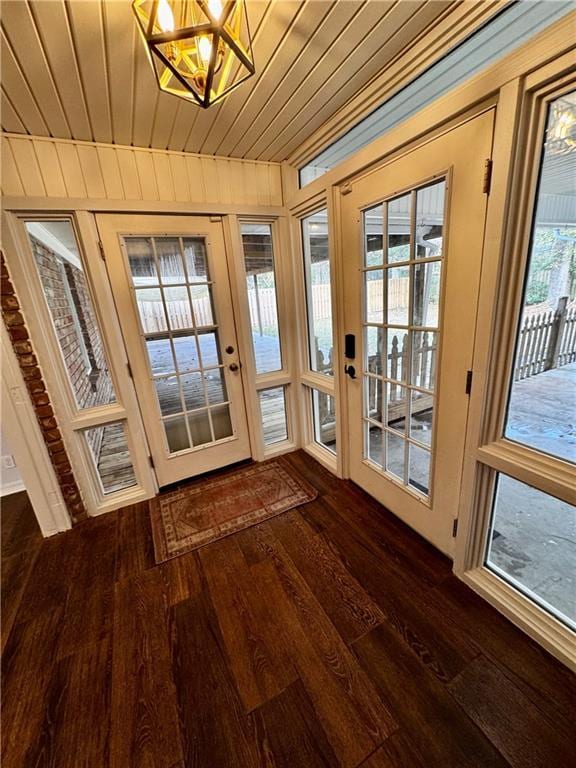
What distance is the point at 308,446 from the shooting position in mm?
2824

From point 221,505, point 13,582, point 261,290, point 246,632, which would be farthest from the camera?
point 261,290

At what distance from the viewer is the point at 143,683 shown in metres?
1.20

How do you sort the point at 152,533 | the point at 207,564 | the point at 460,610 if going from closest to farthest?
the point at 460,610 → the point at 207,564 → the point at 152,533

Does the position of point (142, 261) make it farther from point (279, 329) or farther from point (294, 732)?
point (294, 732)

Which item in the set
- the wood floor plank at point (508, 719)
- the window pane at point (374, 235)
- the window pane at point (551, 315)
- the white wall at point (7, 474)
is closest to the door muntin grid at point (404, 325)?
the window pane at point (374, 235)

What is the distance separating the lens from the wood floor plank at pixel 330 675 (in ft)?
3.32

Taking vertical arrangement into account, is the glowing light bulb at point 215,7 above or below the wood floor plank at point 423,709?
above

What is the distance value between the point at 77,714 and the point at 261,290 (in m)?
2.45

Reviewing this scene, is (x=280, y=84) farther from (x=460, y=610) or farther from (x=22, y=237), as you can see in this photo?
(x=460, y=610)

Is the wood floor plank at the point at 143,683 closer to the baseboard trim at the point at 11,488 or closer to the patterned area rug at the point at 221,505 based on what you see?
the patterned area rug at the point at 221,505

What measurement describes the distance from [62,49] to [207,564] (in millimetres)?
2375

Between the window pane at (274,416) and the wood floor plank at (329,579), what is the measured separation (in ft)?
3.18

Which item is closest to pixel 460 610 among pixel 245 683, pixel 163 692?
pixel 245 683

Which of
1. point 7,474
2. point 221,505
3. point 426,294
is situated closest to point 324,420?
point 221,505
